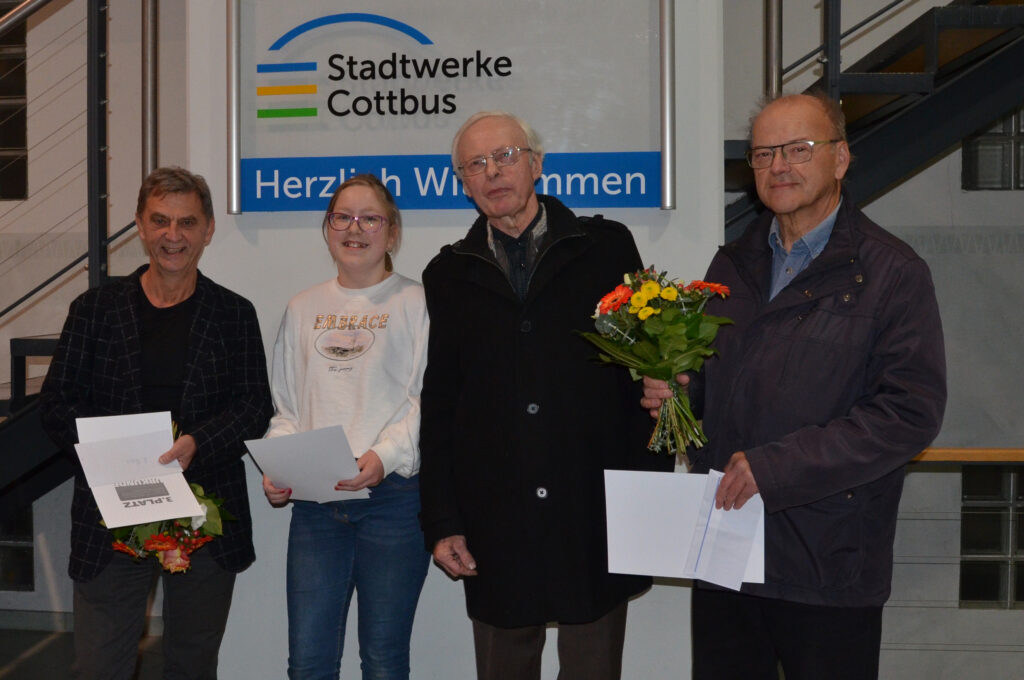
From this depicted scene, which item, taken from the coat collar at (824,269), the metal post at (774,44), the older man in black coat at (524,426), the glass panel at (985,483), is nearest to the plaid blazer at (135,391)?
the older man in black coat at (524,426)

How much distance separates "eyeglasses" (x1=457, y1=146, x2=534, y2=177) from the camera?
250 centimetres

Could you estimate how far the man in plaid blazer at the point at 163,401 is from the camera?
111 inches

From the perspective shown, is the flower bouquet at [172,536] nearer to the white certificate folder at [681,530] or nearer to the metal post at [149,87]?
the white certificate folder at [681,530]

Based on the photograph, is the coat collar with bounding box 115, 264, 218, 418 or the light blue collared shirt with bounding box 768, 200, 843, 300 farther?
the coat collar with bounding box 115, 264, 218, 418

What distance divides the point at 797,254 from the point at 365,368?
4.20 ft

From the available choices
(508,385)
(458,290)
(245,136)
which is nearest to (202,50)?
(245,136)

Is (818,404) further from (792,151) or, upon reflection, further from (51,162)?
(51,162)

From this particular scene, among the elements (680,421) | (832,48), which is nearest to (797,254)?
(680,421)

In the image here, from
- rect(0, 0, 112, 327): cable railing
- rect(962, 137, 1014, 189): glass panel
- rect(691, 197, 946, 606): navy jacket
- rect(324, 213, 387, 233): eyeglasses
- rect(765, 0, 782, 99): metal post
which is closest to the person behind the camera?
rect(691, 197, 946, 606): navy jacket

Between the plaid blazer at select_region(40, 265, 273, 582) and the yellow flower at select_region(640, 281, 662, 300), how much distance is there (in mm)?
1403

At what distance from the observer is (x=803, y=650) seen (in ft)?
6.94

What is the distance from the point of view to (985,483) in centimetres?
545

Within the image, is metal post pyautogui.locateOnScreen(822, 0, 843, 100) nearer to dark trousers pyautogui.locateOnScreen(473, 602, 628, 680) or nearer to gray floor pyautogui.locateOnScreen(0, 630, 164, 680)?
dark trousers pyautogui.locateOnScreen(473, 602, 628, 680)

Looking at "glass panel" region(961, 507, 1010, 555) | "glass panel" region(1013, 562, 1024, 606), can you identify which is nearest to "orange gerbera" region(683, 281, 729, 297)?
"glass panel" region(961, 507, 1010, 555)
